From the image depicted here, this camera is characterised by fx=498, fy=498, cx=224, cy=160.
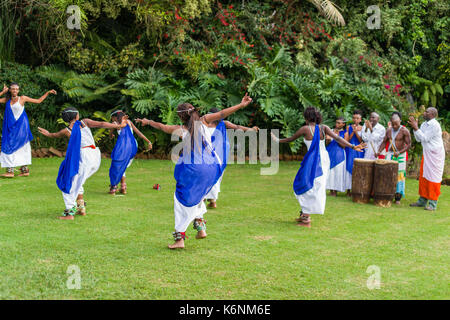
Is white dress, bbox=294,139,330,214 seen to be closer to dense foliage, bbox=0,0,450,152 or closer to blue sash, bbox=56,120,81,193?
blue sash, bbox=56,120,81,193

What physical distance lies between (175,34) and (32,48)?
16.3ft

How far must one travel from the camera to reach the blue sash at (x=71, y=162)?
7.57m

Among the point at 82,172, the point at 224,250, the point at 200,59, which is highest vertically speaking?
the point at 200,59

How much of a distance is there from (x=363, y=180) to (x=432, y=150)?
4.56ft

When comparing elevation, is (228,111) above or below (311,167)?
above

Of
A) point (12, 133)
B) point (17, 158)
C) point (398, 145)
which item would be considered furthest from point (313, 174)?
point (12, 133)

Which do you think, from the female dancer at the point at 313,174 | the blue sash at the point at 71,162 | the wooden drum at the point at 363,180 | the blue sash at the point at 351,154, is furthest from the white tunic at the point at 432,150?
the blue sash at the point at 71,162

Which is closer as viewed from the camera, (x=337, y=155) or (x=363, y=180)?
(x=363, y=180)

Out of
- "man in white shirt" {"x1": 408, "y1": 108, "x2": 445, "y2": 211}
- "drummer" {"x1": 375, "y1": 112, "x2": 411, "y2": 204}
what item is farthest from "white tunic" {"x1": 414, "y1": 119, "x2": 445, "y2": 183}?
"drummer" {"x1": 375, "y1": 112, "x2": 411, "y2": 204}

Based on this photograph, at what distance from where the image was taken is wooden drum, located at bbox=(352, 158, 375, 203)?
32.2ft

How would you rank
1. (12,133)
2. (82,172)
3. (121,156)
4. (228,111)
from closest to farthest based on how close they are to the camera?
(228,111) → (82,172) → (121,156) → (12,133)

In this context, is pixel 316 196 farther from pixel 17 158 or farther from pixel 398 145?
pixel 17 158

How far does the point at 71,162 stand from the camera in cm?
761

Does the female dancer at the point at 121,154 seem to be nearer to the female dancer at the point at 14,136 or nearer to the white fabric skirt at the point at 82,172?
the white fabric skirt at the point at 82,172
